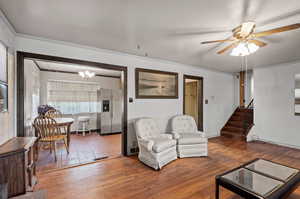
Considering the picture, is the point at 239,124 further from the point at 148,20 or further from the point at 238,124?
the point at 148,20

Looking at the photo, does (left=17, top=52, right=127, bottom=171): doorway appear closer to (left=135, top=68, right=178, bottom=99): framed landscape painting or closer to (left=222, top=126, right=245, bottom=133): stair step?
(left=135, top=68, right=178, bottom=99): framed landscape painting

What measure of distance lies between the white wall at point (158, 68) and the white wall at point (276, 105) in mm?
1017

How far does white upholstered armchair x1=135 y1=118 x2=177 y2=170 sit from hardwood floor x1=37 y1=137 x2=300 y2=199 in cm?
14

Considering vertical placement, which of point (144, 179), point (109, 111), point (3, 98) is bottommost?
point (144, 179)

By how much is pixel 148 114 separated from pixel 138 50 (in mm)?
1625

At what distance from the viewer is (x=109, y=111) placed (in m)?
5.79

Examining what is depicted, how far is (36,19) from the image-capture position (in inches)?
79.6

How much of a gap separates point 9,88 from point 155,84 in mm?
2901

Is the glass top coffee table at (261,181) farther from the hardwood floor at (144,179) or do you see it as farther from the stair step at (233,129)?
the stair step at (233,129)

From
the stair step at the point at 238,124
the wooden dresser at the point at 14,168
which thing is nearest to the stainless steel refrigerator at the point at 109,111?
the wooden dresser at the point at 14,168

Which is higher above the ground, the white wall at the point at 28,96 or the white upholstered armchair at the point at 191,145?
the white wall at the point at 28,96

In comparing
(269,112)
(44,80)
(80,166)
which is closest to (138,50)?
(80,166)

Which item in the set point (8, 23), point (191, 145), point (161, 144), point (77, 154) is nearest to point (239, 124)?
point (191, 145)

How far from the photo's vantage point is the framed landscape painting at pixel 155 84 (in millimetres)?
3716
